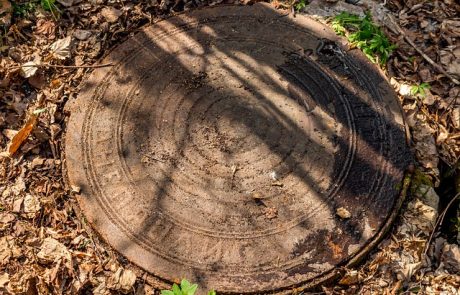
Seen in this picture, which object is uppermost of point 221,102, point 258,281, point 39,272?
point 221,102

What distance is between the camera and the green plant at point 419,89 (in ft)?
9.86

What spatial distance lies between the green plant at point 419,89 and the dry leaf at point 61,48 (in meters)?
2.27

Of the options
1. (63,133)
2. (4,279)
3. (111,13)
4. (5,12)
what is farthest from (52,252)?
(5,12)

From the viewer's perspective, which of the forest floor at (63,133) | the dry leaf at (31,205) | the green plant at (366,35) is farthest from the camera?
the green plant at (366,35)

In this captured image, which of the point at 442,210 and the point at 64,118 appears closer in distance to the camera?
the point at 442,210

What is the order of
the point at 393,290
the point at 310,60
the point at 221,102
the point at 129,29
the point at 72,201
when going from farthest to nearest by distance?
the point at 129,29 < the point at 310,60 < the point at 221,102 < the point at 72,201 < the point at 393,290

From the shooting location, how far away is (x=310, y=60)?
2.94 meters

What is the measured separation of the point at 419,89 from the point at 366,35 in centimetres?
51

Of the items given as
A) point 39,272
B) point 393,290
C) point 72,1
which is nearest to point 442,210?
point 393,290

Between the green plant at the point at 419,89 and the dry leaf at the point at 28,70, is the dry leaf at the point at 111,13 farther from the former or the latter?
the green plant at the point at 419,89

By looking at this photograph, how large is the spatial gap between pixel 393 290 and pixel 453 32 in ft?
6.59

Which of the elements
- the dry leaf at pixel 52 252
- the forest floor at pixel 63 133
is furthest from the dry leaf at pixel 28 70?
the dry leaf at pixel 52 252

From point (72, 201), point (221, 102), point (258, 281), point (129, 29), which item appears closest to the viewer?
point (258, 281)

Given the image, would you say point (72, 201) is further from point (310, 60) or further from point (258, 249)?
point (310, 60)
